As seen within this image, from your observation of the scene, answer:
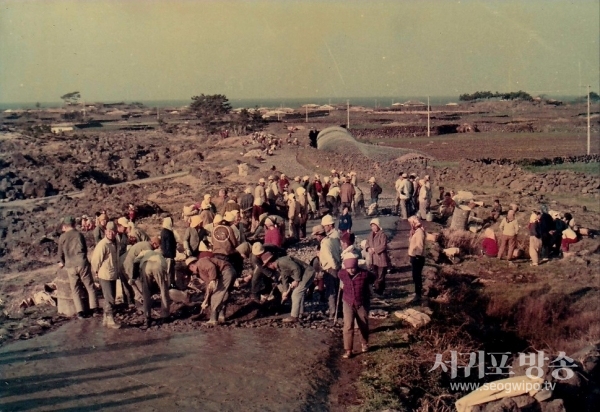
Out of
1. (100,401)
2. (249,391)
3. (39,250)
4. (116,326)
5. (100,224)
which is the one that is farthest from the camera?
(39,250)

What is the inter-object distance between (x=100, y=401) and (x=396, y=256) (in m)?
7.71

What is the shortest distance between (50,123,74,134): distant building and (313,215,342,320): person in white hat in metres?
8.32

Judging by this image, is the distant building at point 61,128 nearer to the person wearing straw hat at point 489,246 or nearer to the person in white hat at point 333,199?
the person in white hat at point 333,199

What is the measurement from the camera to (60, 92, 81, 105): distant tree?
12628 mm

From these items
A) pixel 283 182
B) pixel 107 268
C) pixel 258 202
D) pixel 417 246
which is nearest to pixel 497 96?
pixel 283 182

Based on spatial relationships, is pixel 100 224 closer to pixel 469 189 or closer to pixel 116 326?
pixel 116 326

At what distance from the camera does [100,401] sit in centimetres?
665

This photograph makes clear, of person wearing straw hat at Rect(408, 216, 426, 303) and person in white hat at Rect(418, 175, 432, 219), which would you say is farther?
person in white hat at Rect(418, 175, 432, 219)

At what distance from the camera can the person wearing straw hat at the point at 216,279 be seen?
8.77m

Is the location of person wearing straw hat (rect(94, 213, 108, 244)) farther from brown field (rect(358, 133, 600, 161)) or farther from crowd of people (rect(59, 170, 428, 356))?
brown field (rect(358, 133, 600, 161))

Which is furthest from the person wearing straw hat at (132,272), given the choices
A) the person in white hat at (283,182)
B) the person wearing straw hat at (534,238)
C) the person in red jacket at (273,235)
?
the person wearing straw hat at (534,238)

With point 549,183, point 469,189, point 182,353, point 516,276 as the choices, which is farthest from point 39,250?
point 549,183

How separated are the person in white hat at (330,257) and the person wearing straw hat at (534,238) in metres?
5.70

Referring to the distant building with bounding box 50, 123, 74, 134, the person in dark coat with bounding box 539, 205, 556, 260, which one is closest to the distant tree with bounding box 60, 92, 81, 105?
the distant building with bounding box 50, 123, 74, 134
